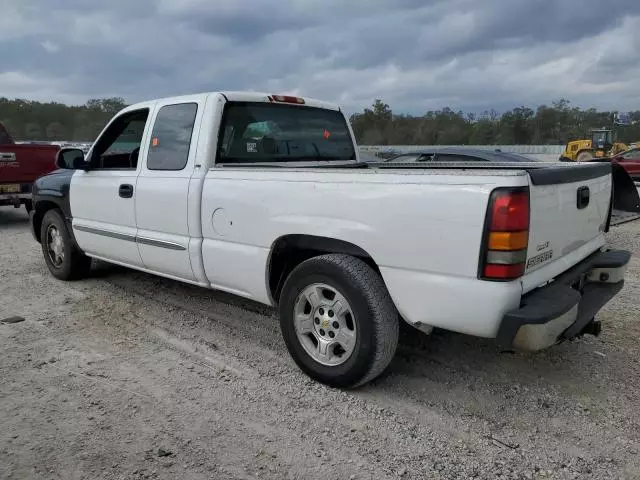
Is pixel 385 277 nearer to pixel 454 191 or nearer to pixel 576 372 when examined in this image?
pixel 454 191

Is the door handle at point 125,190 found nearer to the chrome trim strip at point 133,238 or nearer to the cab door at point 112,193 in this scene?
the cab door at point 112,193

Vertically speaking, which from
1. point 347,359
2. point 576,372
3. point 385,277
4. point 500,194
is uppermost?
point 500,194

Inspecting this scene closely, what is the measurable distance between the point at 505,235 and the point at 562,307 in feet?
1.73

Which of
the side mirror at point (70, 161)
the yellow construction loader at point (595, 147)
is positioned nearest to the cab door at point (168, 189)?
the side mirror at point (70, 161)

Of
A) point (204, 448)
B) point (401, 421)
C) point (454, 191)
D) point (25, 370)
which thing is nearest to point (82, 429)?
point (204, 448)

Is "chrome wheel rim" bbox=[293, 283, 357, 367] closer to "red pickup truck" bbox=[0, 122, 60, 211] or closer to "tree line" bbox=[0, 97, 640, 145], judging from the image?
"red pickup truck" bbox=[0, 122, 60, 211]

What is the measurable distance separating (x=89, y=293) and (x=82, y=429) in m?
2.81

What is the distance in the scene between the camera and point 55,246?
19.8ft

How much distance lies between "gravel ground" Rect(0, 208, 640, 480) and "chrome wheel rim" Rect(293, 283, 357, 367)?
0.80 ft

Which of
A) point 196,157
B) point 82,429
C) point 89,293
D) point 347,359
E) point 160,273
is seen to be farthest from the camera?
point 89,293

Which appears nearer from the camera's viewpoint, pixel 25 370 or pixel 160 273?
pixel 25 370

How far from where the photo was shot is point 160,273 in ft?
15.0

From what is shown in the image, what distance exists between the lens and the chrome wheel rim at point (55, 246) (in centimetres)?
592

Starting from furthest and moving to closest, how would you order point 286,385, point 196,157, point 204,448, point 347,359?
point 196,157
point 286,385
point 347,359
point 204,448
